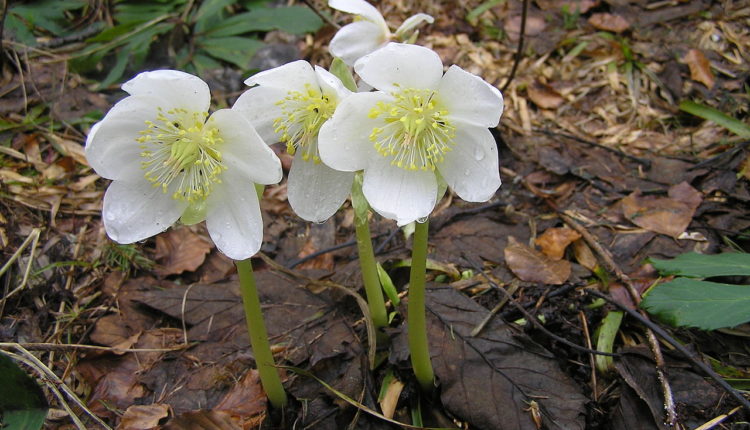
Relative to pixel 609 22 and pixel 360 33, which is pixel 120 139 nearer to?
pixel 360 33

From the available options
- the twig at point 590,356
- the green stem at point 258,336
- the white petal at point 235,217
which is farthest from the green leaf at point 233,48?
the twig at point 590,356

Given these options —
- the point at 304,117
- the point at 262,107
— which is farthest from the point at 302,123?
the point at 262,107

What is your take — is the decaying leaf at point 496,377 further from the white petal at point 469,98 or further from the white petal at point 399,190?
the white petal at point 469,98

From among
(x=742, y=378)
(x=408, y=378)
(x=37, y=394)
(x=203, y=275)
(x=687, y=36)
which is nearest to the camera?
(x=37, y=394)

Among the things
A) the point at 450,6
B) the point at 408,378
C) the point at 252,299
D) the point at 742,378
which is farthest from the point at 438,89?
the point at 450,6

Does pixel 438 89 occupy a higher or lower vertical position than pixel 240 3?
higher

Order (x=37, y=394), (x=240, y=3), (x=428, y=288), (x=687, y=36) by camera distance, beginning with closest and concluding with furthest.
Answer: (x=37, y=394), (x=428, y=288), (x=687, y=36), (x=240, y=3)

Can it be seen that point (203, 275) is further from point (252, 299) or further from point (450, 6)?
point (450, 6)
